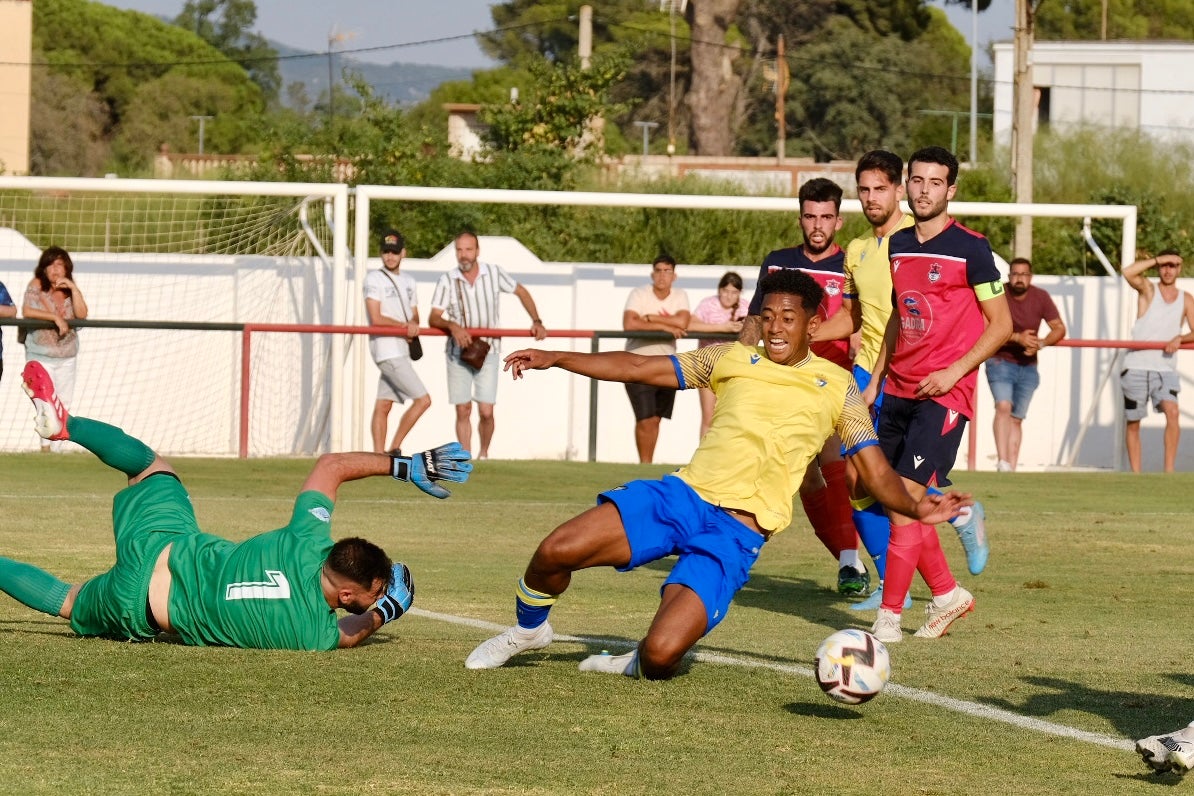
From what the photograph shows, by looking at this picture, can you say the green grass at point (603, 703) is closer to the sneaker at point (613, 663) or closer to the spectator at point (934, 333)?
the sneaker at point (613, 663)

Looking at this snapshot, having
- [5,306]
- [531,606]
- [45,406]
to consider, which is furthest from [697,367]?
[5,306]

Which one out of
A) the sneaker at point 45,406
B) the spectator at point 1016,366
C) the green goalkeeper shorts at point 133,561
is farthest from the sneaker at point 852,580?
the spectator at point 1016,366

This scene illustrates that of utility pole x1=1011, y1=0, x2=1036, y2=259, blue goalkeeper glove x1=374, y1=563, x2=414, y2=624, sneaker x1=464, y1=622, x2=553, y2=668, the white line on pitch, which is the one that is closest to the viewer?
the white line on pitch

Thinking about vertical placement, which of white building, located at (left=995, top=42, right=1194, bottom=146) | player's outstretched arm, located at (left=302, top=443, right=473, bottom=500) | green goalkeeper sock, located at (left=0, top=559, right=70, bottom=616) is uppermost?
white building, located at (left=995, top=42, right=1194, bottom=146)

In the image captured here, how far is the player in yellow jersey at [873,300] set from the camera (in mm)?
8703

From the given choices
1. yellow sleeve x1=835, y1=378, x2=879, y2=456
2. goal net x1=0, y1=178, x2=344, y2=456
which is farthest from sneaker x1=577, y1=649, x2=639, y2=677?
goal net x1=0, y1=178, x2=344, y2=456

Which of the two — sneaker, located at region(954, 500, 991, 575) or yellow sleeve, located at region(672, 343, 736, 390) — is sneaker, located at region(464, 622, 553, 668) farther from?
sneaker, located at region(954, 500, 991, 575)

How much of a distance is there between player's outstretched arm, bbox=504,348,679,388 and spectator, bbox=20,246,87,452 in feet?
35.4

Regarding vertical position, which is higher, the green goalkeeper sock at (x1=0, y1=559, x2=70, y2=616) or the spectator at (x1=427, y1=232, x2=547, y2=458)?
the spectator at (x1=427, y1=232, x2=547, y2=458)

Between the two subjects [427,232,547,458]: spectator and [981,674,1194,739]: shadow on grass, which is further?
[427,232,547,458]: spectator

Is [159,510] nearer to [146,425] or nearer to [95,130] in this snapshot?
[146,425]

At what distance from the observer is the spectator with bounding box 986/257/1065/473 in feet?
58.2

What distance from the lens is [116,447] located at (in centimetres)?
752

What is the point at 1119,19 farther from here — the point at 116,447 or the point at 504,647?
the point at 504,647
